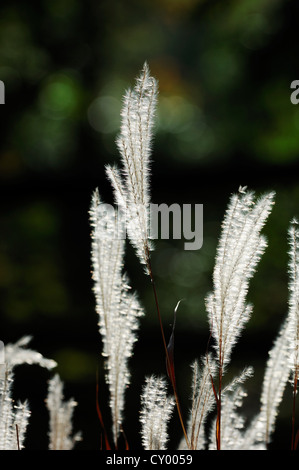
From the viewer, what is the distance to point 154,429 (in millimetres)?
487

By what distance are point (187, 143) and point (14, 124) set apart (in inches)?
31.5

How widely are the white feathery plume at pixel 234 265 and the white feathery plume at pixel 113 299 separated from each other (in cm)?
9

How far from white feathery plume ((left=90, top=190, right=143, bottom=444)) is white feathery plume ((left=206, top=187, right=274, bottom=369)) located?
87 millimetres

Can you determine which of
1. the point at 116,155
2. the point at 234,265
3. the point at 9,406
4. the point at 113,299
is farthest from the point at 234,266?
the point at 116,155

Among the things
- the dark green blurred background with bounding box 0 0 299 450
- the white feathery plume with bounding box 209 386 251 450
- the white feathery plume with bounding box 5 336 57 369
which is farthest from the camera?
the dark green blurred background with bounding box 0 0 299 450

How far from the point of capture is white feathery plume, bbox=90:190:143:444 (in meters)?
0.49

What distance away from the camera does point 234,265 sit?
0.47 meters

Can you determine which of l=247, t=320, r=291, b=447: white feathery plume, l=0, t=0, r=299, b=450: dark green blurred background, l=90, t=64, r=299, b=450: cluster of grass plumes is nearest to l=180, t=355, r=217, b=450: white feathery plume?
l=90, t=64, r=299, b=450: cluster of grass plumes

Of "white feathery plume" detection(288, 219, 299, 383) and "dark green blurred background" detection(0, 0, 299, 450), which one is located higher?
"dark green blurred background" detection(0, 0, 299, 450)

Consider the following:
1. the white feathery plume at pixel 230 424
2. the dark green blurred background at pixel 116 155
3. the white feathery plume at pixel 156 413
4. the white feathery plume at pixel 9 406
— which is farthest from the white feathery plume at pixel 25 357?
the dark green blurred background at pixel 116 155

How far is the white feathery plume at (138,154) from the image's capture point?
1.59ft

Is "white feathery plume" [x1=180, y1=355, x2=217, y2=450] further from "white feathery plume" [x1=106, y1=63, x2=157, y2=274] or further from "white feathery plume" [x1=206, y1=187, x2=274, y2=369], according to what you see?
"white feathery plume" [x1=106, y1=63, x2=157, y2=274]

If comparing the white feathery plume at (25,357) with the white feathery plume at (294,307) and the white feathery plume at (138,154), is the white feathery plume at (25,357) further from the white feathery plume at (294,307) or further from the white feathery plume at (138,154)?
the white feathery plume at (294,307)

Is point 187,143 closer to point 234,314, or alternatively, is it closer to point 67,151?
point 67,151
